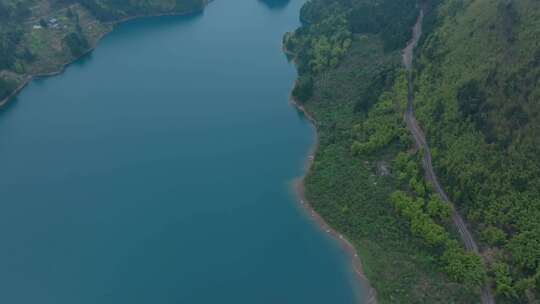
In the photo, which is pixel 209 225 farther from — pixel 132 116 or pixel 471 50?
pixel 471 50

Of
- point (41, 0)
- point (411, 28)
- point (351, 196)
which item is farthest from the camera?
point (41, 0)

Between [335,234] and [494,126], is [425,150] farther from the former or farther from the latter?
[335,234]

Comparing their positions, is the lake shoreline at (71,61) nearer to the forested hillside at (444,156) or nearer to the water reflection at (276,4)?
the water reflection at (276,4)

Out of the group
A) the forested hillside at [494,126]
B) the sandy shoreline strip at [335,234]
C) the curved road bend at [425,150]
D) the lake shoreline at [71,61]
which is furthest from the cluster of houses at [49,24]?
the forested hillside at [494,126]

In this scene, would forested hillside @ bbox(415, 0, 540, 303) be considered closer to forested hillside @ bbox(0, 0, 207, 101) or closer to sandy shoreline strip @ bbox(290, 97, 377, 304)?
sandy shoreline strip @ bbox(290, 97, 377, 304)

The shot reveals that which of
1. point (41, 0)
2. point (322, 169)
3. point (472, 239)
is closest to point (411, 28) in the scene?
point (322, 169)
